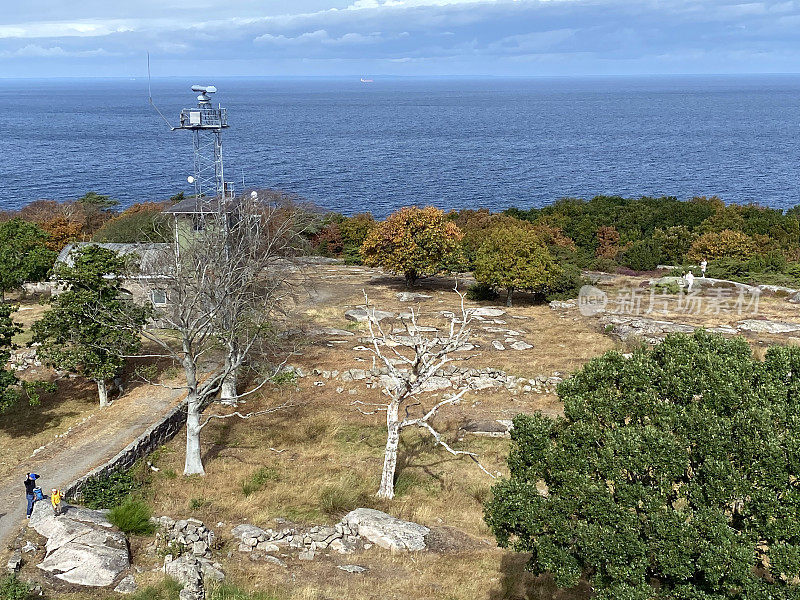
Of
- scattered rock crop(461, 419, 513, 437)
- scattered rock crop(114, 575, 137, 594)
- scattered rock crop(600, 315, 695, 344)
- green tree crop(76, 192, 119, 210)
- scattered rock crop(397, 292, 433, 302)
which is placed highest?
green tree crop(76, 192, 119, 210)

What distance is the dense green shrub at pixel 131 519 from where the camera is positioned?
60.9 ft

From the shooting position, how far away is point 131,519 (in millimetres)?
18672

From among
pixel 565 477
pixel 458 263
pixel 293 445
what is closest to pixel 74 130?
pixel 458 263

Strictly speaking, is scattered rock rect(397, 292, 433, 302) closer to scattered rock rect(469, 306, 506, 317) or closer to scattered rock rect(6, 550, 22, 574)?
scattered rock rect(469, 306, 506, 317)

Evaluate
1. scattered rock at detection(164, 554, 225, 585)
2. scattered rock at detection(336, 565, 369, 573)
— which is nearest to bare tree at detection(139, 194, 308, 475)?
scattered rock at detection(164, 554, 225, 585)

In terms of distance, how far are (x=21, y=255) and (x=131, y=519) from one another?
79.8ft

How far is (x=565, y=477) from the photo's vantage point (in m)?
13.6

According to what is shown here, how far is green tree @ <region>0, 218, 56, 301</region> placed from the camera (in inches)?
1371

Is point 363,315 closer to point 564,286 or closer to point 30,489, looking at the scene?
point 564,286

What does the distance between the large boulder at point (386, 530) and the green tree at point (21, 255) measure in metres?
23.8

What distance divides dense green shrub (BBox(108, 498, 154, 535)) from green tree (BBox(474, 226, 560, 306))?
2762 cm

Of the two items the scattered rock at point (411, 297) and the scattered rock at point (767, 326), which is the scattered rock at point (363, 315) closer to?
the scattered rock at point (411, 297)

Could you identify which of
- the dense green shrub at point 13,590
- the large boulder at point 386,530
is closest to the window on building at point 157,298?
the large boulder at point 386,530

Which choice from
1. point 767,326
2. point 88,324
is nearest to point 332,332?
point 88,324
